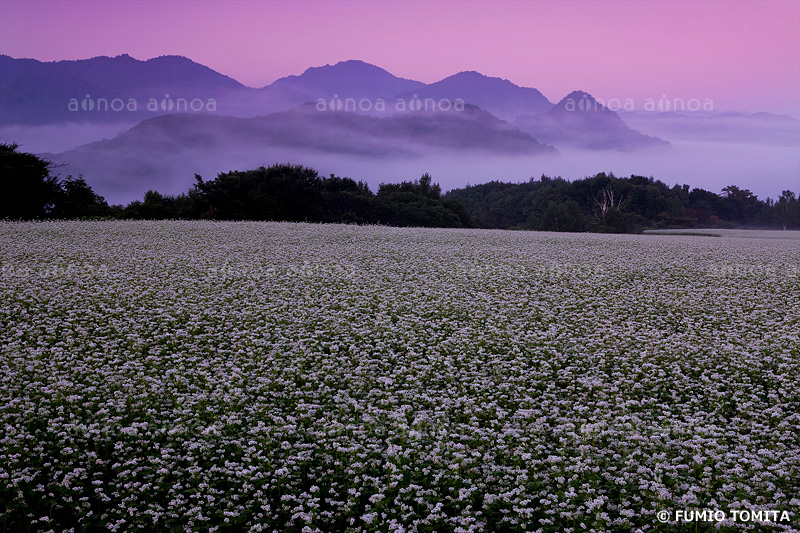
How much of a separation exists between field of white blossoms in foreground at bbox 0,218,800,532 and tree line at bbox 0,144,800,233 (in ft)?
96.8

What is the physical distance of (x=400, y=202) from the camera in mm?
78562

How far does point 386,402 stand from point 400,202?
7011 centimetres

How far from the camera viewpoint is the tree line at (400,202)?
44.4 m

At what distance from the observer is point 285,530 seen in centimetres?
623

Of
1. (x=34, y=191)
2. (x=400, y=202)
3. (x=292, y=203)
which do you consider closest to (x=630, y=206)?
(x=400, y=202)

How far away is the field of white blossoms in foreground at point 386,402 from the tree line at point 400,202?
29495mm

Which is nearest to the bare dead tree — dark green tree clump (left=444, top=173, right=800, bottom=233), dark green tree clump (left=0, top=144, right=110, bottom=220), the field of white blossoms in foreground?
dark green tree clump (left=444, top=173, right=800, bottom=233)

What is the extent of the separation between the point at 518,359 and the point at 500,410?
2598 millimetres

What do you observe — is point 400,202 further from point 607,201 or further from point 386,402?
point 386,402

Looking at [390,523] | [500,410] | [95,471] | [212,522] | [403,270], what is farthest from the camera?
[403,270]

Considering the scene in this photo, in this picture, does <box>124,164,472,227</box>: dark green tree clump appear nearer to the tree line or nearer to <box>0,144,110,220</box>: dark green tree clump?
the tree line

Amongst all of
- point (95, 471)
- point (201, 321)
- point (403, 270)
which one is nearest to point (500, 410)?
point (95, 471)

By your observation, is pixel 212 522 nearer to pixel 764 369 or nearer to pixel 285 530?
pixel 285 530

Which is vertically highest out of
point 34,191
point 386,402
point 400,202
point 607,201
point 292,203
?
point 607,201
